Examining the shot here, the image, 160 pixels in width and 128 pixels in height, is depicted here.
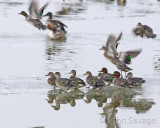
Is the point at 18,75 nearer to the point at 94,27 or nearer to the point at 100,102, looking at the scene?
the point at 100,102

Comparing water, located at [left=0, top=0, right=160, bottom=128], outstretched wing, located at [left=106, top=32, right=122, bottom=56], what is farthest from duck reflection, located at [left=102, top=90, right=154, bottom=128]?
outstretched wing, located at [left=106, top=32, right=122, bottom=56]

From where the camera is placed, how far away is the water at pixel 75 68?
10.6 metres

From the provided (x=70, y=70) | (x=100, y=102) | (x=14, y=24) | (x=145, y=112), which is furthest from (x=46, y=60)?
(x=14, y=24)

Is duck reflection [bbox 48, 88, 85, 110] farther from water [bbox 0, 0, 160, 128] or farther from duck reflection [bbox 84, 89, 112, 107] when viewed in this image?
duck reflection [bbox 84, 89, 112, 107]

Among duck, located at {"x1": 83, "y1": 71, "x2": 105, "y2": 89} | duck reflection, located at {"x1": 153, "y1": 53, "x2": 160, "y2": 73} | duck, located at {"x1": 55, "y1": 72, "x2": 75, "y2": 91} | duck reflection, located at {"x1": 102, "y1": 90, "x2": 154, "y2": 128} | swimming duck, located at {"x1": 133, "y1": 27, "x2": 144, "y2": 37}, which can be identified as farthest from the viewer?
swimming duck, located at {"x1": 133, "y1": 27, "x2": 144, "y2": 37}

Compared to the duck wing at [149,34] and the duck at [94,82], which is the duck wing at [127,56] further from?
the duck wing at [149,34]

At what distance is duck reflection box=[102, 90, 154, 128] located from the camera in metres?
10.6

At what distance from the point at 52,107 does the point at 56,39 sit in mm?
8456

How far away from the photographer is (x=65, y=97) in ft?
39.9

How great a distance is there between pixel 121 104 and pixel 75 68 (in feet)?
11.2

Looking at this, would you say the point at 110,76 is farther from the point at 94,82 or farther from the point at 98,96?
the point at 98,96

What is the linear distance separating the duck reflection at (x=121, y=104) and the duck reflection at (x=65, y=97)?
69 centimetres

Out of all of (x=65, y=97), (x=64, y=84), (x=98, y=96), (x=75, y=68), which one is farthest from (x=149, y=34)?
(x=65, y=97)

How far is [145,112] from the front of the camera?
36.2 ft
